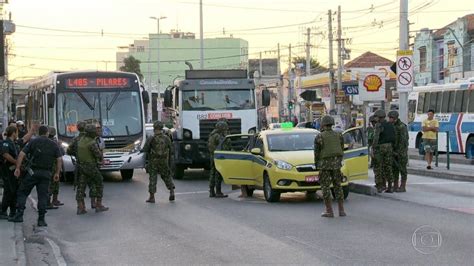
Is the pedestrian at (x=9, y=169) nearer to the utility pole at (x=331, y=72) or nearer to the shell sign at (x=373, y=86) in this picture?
the shell sign at (x=373, y=86)

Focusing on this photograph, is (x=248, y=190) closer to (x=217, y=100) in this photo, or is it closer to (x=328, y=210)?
(x=328, y=210)

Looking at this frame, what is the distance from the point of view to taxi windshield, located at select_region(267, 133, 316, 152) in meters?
14.7

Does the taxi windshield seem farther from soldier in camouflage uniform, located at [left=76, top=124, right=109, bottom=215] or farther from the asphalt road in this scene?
soldier in camouflage uniform, located at [left=76, top=124, right=109, bottom=215]

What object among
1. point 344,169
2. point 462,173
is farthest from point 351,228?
point 462,173

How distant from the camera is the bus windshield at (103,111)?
65.1 feet

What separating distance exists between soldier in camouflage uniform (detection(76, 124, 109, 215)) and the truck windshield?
7242mm

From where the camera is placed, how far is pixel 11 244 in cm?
946

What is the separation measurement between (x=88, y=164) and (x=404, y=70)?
1143 centimetres

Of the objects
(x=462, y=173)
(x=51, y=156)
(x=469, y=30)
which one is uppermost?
(x=469, y=30)

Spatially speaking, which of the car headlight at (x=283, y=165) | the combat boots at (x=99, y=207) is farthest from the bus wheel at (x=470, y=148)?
the combat boots at (x=99, y=207)

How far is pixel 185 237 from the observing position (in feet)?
33.2

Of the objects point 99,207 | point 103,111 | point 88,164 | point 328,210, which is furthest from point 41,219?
point 103,111

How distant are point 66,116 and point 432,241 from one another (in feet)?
43.3

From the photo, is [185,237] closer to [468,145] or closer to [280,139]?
[280,139]
